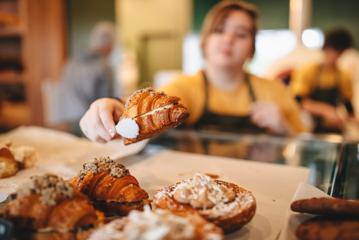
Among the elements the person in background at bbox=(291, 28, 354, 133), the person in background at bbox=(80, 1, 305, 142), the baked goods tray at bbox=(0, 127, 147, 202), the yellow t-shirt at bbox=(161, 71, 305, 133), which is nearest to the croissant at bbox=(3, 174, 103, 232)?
the baked goods tray at bbox=(0, 127, 147, 202)

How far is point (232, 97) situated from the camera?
1.92 m

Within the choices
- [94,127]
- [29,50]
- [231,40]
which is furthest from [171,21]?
[94,127]

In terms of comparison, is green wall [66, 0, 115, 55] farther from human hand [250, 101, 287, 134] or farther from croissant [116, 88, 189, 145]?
croissant [116, 88, 189, 145]

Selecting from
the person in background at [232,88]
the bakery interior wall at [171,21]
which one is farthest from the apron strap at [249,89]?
the bakery interior wall at [171,21]

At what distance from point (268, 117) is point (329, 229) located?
3.56 feet

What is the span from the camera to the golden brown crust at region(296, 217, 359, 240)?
0.59m

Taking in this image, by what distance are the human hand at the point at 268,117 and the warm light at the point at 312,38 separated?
3655 mm

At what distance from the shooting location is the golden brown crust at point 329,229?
59cm

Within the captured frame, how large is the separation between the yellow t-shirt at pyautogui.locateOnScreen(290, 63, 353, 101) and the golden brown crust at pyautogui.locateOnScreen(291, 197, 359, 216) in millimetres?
2637

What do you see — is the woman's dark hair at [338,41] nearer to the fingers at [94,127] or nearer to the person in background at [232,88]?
the person in background at [232,88]

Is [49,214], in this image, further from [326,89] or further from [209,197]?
[326,89]

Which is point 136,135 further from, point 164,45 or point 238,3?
point 164,45

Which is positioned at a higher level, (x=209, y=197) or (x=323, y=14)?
(x=323, y=14)

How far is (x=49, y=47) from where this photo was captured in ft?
11.6
